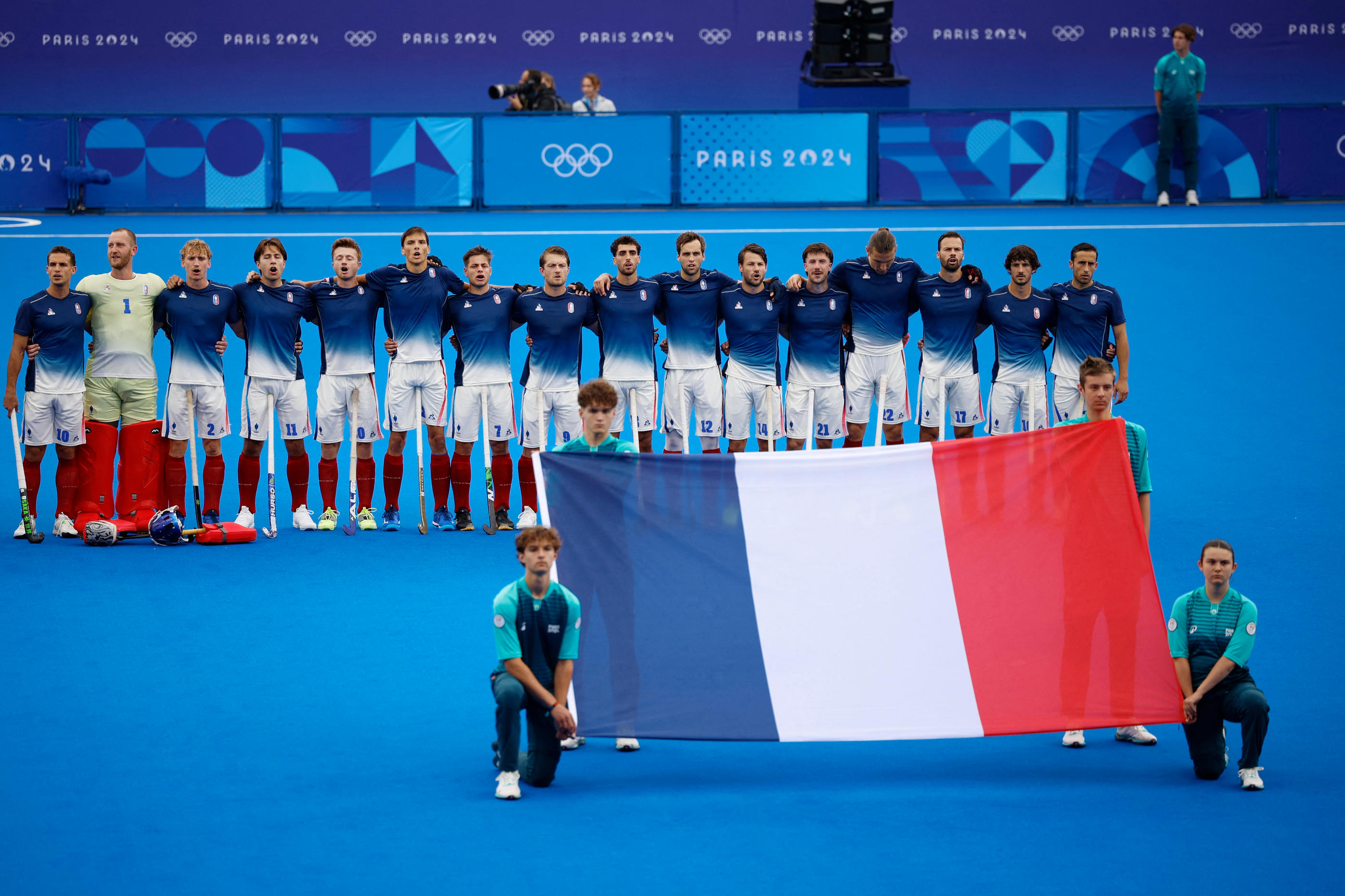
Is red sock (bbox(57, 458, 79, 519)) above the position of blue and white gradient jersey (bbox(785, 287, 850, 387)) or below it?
below

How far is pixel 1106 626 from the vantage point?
26.6ft

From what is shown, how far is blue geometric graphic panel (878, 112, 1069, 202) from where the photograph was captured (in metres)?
24.7

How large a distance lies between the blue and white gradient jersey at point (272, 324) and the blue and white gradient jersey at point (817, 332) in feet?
12.7

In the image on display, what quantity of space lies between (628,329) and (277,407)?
10.6ft

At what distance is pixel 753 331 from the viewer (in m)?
12.8

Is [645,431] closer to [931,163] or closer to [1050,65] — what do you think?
[931,163]

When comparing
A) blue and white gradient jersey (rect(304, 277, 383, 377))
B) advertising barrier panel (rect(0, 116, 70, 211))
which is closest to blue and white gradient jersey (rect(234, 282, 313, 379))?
blue and white gradient jersey (rect(304, 277, 383, 377))

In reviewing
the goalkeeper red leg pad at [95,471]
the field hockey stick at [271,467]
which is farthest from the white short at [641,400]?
the goalkeeper red leg pad at [95,471]

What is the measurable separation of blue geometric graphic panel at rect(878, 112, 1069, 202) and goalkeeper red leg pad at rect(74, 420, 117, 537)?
15.5 metres

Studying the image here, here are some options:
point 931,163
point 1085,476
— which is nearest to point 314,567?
point 1085,476

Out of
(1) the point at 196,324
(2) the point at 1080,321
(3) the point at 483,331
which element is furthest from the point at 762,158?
(1) the point at 196,324

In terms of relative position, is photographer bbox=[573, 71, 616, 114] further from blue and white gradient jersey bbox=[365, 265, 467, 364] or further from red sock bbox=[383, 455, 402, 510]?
red sock bbox=[383, 455, 402, 510]

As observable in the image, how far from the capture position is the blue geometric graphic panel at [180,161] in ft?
79.0

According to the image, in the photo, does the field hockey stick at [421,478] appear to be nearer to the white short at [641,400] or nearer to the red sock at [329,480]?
the red sock at [329,480]
